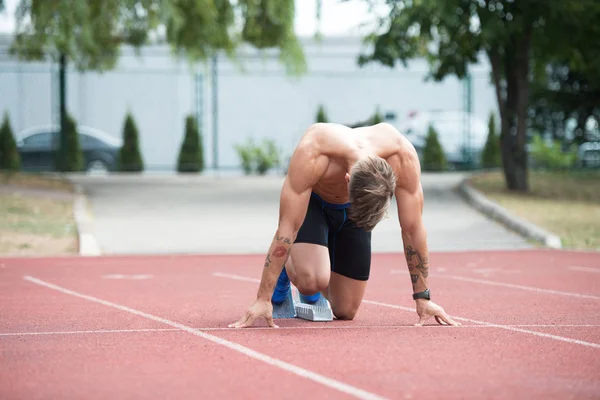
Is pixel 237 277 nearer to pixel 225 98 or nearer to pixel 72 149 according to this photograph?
pixel 72 149

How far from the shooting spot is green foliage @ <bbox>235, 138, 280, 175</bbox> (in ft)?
99.6

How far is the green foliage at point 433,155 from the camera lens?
99.0ft

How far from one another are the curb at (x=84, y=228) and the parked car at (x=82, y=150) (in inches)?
408

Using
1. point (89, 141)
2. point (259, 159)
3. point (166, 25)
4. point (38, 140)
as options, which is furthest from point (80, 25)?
point (38, 140)

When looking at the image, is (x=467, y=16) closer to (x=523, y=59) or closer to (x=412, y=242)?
(x=523, y=59)

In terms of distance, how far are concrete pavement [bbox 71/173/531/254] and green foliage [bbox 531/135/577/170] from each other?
19.6ft

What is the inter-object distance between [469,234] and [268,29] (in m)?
8.09

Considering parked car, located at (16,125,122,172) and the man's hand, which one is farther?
parked car, located at (16,125,122,172)

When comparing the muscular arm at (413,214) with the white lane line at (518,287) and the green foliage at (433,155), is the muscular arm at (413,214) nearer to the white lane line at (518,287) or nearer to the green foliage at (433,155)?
the white lane line at (518,287)

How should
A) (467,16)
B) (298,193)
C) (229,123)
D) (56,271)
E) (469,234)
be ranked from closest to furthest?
(298,193) < (56,271) < (469,234) < (467,16) < (229,123)

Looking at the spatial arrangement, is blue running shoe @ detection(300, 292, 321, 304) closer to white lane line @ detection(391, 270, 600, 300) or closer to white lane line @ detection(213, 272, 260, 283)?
white lane line @ detection(391, 270, 600, 300)

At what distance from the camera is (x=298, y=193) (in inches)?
295

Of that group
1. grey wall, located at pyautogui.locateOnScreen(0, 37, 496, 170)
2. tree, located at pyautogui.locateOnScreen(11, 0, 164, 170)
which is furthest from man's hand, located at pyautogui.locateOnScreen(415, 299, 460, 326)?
grey wall, located at pyautogui.locateOnScreen(0, 37, 496, 170)

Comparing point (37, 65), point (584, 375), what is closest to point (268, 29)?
point (37, 65)
